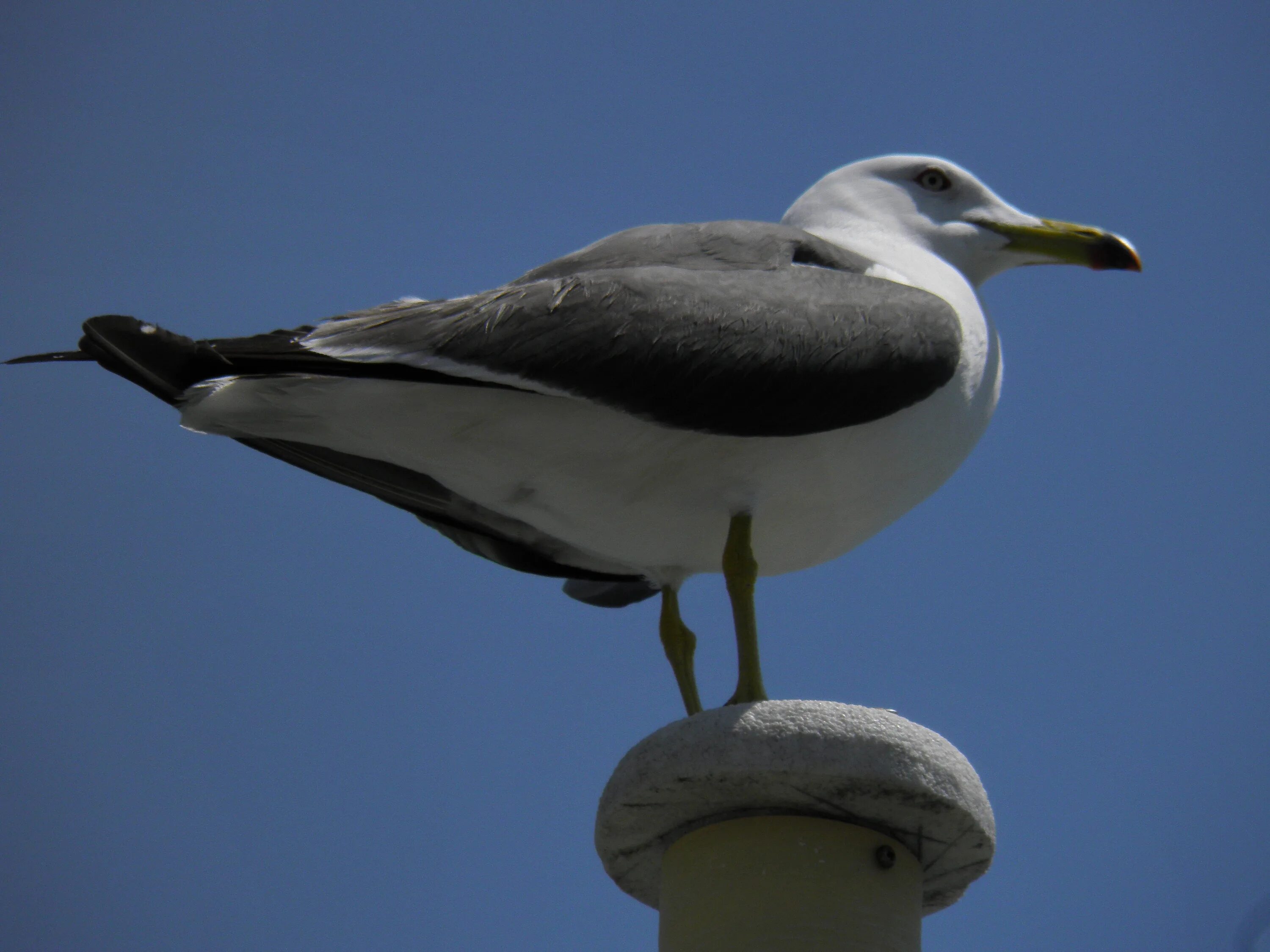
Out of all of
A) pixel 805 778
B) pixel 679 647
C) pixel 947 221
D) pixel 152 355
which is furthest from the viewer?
pixel 947 221

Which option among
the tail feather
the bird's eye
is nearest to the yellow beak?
the bird's eye

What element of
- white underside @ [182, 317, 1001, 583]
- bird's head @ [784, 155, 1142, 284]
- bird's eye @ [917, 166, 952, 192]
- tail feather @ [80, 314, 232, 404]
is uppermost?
bird's eye @ [917, 166, 952, 192]

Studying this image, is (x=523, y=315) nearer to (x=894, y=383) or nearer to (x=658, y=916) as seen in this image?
(x=894, y=383)

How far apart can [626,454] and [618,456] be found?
0.02 metres

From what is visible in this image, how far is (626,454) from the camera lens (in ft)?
11.5

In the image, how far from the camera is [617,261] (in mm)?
3654

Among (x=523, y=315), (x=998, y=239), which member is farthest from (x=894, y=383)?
(x=998, y=239)

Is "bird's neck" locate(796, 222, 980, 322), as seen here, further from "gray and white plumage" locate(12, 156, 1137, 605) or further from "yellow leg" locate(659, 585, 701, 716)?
"yellow leg" locate(659, 585, 701, 716)

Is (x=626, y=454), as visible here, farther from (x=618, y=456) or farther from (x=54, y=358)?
(x=54, y=358)

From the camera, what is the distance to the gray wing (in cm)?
318

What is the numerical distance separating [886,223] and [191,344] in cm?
215

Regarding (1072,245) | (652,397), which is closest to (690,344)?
(652,397)

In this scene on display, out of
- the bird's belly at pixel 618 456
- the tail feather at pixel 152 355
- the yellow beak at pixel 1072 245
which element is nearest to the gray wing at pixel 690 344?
the bird's belly at pixel 618 456

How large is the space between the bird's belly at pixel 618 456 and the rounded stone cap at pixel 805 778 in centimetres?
60
